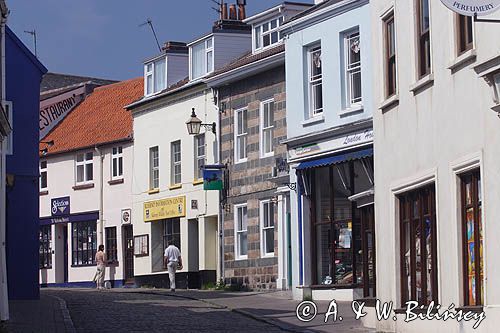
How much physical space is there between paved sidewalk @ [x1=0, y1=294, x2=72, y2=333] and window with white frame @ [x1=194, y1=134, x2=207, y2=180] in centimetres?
1036

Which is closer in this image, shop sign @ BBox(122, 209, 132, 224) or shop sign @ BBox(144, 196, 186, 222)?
shop sign @ BBox(144, 196, 186, 222)

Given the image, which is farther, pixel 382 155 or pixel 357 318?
pixel 357 318

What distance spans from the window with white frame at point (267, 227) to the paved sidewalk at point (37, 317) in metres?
6.97

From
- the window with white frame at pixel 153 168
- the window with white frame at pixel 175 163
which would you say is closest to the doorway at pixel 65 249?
the window with white frame at pixel 153 168

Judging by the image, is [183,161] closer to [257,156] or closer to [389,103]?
[257,156]

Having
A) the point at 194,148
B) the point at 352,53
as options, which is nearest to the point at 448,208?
the point at 352,53

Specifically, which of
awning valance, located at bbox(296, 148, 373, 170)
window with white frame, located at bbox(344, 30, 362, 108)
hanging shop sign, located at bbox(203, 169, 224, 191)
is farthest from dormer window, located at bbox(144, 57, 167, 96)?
window with white frame, located at bbox(344, 30, 362, 108)

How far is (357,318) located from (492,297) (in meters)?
7.49

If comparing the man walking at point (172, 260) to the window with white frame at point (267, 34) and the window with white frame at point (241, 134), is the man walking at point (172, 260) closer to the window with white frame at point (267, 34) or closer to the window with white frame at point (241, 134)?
the window with white frame at point (241, 134)

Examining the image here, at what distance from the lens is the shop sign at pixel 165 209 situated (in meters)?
41.2

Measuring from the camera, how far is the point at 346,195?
30.3 meters

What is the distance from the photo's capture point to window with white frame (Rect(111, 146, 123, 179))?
4631 cm

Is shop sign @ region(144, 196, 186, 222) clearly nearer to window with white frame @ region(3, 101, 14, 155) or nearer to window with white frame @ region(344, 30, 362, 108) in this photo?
window with white frame @ region(3, 101, 14, 155)

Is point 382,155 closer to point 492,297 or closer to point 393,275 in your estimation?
point 393,275
